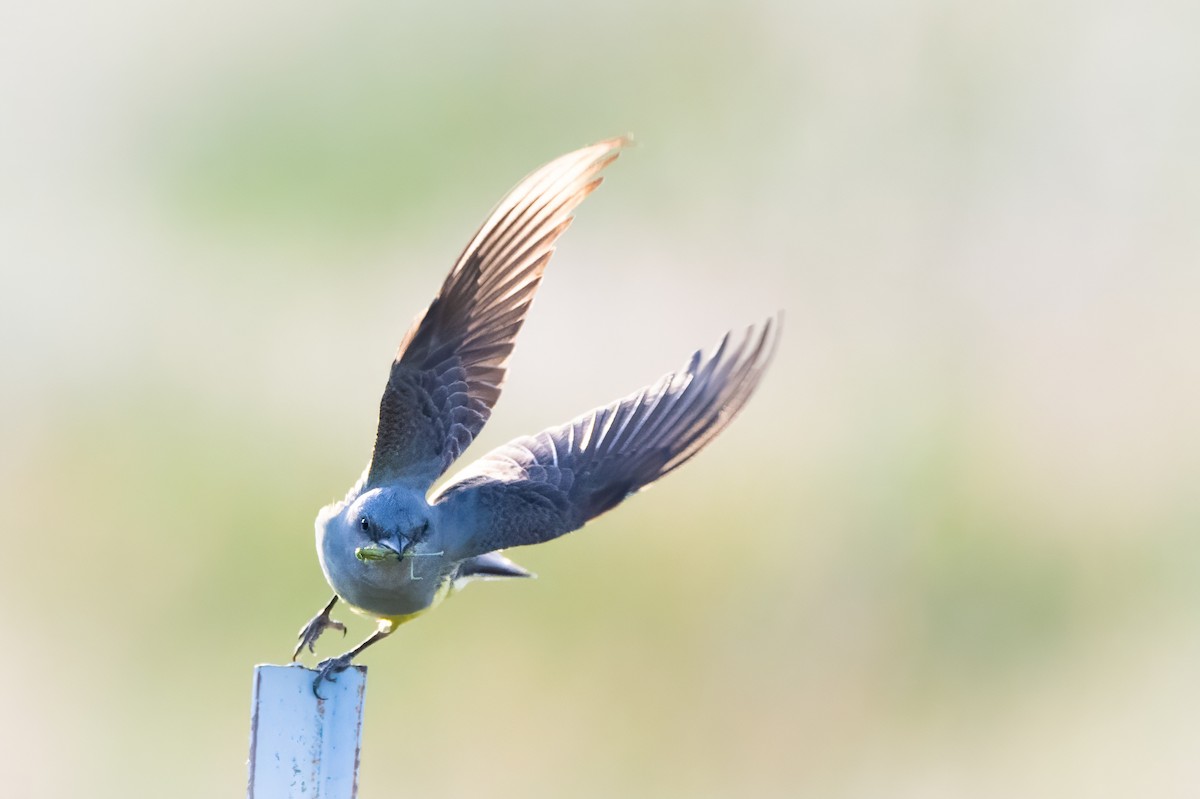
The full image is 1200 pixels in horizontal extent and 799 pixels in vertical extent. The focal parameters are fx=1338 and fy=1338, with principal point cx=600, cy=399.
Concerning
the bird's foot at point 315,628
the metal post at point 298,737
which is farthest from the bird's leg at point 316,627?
the metal post at point 298,737

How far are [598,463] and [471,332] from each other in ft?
2.68

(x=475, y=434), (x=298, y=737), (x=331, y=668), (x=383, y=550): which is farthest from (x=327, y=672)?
(x=475, y=434)

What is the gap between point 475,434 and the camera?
564 cm

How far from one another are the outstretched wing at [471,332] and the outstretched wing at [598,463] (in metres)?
0.23

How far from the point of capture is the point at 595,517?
5699 mm

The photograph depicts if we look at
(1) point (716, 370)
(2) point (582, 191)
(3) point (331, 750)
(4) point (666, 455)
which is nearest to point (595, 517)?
(4) point (666, 455)

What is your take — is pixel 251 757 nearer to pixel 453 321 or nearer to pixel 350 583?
pixel 350 583

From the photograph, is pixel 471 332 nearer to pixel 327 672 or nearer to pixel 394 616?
pixel 394 616

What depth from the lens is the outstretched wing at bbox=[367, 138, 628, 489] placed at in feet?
17.0

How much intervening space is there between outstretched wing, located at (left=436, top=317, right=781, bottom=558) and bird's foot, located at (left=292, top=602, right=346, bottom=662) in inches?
24.6

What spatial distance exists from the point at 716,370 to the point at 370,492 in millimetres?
1496

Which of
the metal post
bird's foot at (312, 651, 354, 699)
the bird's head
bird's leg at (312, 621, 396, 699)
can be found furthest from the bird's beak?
the metal post

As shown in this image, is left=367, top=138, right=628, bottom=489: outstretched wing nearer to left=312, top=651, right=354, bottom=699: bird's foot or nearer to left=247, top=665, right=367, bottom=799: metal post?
left=312, top=651, right=354, bottom=699: bird's foot

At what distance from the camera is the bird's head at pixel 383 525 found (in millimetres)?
4887
